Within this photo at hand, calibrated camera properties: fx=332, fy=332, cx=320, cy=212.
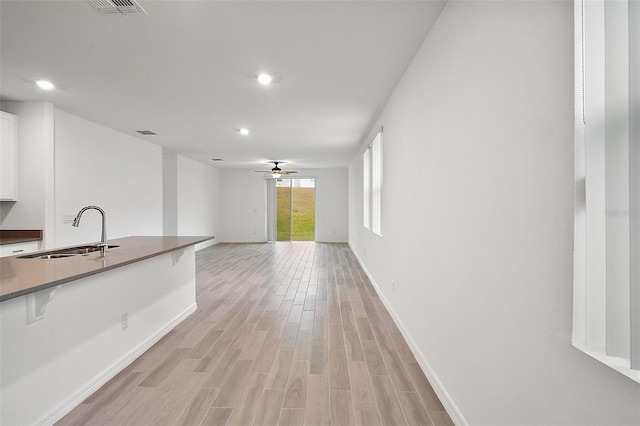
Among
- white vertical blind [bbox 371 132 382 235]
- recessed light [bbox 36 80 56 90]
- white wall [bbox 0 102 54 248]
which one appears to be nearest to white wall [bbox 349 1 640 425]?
white vertical blind [bbox 371 132 382 235]

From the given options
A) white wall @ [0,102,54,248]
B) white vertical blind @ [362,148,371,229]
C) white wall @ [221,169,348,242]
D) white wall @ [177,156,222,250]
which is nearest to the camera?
white wall @ [0,102,54,248]

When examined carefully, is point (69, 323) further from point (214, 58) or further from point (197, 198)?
point (197, 198)

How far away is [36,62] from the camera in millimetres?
2961

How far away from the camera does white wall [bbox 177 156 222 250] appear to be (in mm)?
8555

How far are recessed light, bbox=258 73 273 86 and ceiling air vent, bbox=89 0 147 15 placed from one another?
1.20 metres

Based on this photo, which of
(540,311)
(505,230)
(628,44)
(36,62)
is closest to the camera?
(628,44)

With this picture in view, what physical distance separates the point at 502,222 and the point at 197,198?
9.21 meters

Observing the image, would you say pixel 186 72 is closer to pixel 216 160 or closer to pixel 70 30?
pixel 70 30

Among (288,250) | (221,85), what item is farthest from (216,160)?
(221,85)

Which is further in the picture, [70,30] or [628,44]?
[70,30]

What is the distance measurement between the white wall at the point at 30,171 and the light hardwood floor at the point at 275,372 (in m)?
2.29

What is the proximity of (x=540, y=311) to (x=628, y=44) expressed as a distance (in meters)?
0.83

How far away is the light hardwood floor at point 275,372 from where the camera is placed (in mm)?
2010

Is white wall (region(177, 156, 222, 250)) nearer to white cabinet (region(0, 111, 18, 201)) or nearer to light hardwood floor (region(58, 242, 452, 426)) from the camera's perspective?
white cabinet (region(0, 111, 18, 201))
